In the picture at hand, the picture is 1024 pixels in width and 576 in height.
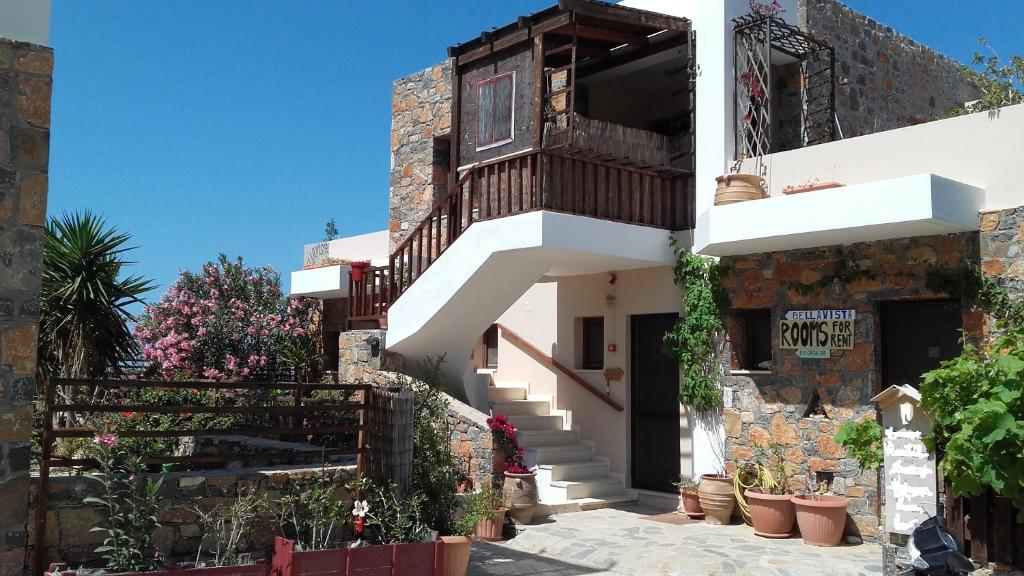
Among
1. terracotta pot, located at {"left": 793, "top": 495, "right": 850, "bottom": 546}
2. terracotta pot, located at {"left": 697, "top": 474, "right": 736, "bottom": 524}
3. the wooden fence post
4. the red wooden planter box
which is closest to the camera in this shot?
the red wooden planter box

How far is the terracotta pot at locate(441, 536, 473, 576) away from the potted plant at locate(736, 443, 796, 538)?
3803 mm

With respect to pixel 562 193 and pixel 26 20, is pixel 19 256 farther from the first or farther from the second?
pixel 562 193

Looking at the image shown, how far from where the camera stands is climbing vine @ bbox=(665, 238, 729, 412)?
1062 cm

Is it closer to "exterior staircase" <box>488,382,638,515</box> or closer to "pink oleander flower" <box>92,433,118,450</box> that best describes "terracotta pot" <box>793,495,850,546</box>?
"exterior staircase" <box>488,382,638,515</box>

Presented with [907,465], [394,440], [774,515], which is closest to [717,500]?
[774,515]

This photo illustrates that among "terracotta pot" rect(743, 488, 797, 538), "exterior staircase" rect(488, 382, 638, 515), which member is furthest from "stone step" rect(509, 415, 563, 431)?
"terracotta pot" rect(743, 488, 797, 538)

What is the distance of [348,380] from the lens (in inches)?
465

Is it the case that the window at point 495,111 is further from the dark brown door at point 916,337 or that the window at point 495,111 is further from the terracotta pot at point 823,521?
the terracotta pot at point 823,521

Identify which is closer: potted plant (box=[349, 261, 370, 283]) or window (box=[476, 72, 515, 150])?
window (box=[476, 72, 515, 150])

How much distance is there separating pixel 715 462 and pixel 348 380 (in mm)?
4880

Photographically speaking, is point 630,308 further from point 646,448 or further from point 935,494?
point 935,494

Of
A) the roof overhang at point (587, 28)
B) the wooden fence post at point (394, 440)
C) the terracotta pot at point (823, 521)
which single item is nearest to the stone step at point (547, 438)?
the terracotta pot at point (823, 521)

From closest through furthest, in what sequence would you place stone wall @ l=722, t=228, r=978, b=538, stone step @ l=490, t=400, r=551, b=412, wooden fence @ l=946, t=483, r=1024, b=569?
wooden fence @ l=946, t=483, r=1024, b=569, stone wall @ l=722, t=228, r=978, b=538, stone step @ l=490, t=400, r=551, b=412

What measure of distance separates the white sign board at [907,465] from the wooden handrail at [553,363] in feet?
16.9
